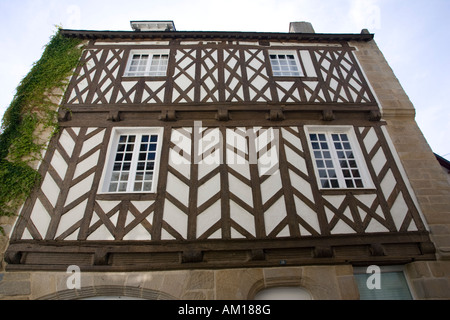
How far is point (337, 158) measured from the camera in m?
5.00

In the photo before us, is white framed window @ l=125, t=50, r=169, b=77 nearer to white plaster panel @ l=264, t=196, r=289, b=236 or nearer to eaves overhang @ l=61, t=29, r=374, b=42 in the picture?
eaves overhang @ l=61, t=29, r=374, b=42

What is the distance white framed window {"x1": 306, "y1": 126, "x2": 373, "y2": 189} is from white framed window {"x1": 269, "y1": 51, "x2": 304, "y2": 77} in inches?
68.2

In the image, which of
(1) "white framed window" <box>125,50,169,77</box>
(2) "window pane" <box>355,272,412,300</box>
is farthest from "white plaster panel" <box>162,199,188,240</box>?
(1) "white framed window" <box>125,50,169,77</box>

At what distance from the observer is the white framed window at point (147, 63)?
6.08m

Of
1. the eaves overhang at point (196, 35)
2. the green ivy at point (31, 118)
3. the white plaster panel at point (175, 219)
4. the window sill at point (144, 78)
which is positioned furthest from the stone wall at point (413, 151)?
the green ivy at point (31, 118)

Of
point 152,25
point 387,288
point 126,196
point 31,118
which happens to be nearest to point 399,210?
point 387,288

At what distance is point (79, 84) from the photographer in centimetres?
577

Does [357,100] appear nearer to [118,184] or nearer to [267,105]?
[267,105]

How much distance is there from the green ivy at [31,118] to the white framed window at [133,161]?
127cm

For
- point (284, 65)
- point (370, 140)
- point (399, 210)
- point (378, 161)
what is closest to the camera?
point (399, 210)

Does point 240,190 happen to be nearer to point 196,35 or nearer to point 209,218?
point 209,218

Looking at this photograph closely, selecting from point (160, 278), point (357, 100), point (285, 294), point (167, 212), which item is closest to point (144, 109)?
point (167, 212)

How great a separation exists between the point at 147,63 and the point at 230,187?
13.0 feet

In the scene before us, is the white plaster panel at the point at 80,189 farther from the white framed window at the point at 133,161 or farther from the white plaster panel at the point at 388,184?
the white plaster panel at the point at 388,184
